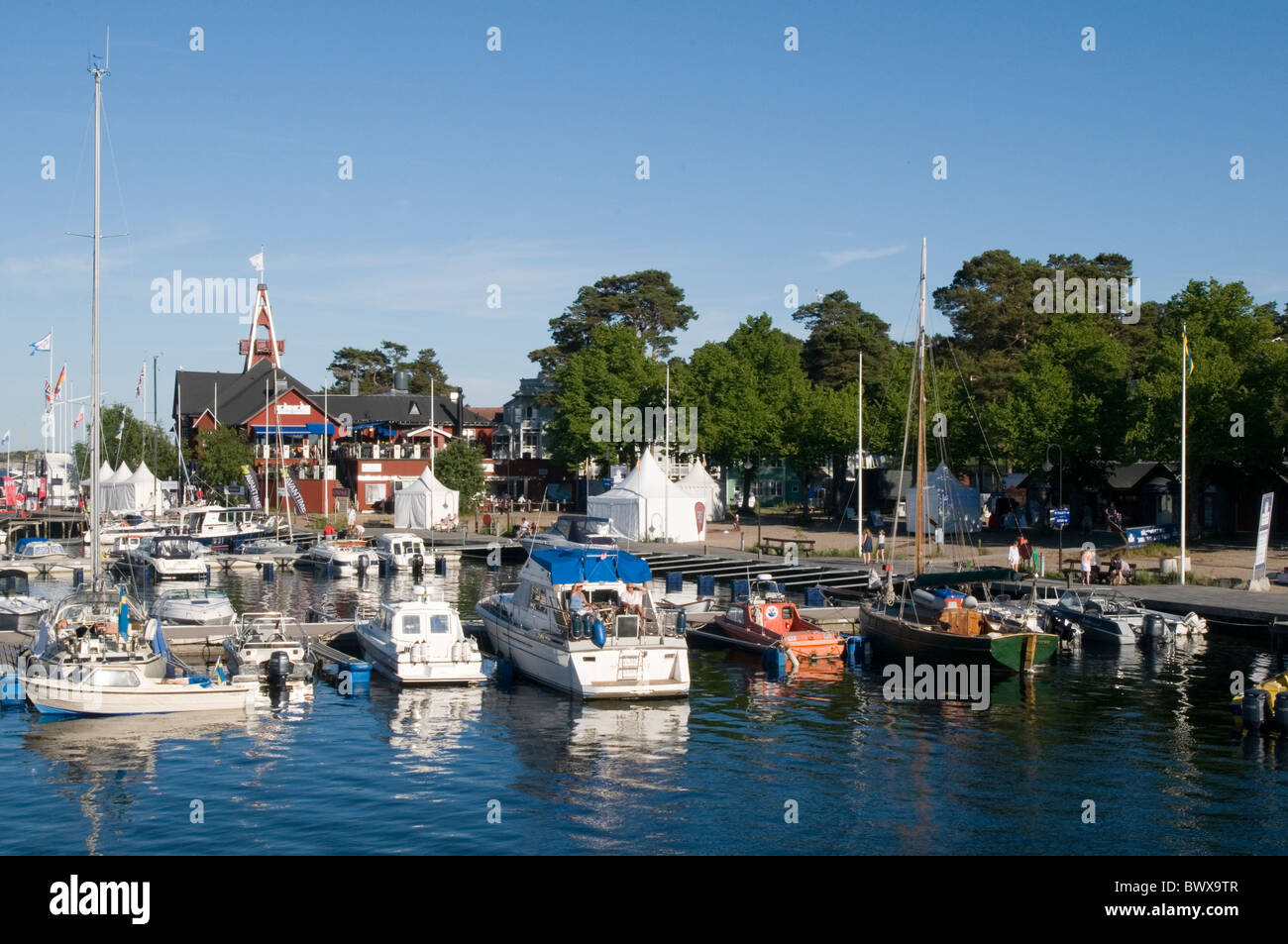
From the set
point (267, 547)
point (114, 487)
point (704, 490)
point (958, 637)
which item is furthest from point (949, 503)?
point (114, 487)

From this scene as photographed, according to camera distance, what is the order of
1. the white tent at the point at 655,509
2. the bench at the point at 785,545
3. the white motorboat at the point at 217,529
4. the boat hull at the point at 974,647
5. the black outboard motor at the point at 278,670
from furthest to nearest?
the white motorboat at the point at 217,529 → the white tent at the point at 655,509 → the bench at the point at 785,545 → the boat hull at the point at 974,647 → the black outboard motor at the point at 278,670

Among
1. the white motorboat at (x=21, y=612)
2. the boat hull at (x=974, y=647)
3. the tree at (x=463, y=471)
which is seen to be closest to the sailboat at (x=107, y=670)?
the white motorboat at (x=21, y=612)

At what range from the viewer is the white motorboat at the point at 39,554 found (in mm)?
68562

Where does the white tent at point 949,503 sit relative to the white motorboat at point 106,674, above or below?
above

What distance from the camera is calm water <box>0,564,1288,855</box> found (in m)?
20.5

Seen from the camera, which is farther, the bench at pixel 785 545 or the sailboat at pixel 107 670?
the bench at pixel 785 545

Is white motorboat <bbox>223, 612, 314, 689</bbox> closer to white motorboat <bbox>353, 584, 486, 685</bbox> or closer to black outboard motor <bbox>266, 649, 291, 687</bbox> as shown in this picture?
black outboard motor <bbox>266, 649, 291, 687</bbox>

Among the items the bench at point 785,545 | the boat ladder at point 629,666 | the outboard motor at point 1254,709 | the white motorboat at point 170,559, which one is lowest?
the outboard motor at point 1254,709

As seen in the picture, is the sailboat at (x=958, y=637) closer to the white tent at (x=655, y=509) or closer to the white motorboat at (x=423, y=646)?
the white motorboat at (x=423, y=646)

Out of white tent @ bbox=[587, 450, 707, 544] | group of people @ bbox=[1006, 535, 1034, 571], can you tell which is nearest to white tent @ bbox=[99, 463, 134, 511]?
white tent @ bbox=[587, 450, 707, 544]

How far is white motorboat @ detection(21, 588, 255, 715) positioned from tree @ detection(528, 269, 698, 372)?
9559 centimetres

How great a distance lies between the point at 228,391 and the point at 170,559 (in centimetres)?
6043

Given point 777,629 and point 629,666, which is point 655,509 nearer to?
point 777,629

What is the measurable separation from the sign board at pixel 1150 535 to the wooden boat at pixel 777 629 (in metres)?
24.9
